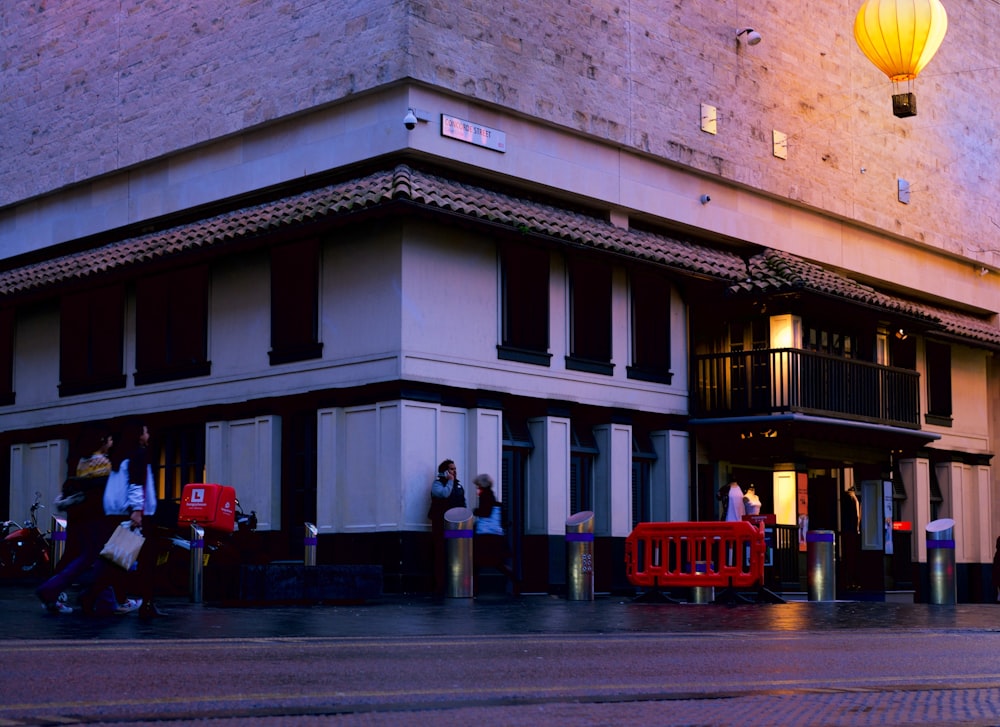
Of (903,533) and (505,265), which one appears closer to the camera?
(505,265)

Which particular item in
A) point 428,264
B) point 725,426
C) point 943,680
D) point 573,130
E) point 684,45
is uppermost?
point 684,45

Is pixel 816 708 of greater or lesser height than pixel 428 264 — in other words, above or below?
below

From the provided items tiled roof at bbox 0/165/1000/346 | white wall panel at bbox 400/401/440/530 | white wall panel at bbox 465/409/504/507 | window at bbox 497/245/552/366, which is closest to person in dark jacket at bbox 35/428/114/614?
tiled roof at bbox 0/165/1000/346

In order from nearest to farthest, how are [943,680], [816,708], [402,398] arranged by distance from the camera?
[816,708]
[943,680]
[402,398]

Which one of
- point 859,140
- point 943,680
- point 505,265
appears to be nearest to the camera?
point 943,680

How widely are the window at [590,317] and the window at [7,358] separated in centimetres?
1240

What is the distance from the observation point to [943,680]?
9.42 m

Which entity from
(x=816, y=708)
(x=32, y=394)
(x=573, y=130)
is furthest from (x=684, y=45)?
(x=816, y=708)

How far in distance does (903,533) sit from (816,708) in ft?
101

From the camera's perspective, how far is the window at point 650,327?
3020 centimetres

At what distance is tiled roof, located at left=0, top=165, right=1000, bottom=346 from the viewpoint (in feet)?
81.0

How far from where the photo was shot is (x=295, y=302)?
27188mm

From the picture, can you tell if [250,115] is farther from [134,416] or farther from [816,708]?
[816,708]

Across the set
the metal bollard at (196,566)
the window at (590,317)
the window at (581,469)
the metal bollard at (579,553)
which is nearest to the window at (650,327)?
the window at (590,317)
